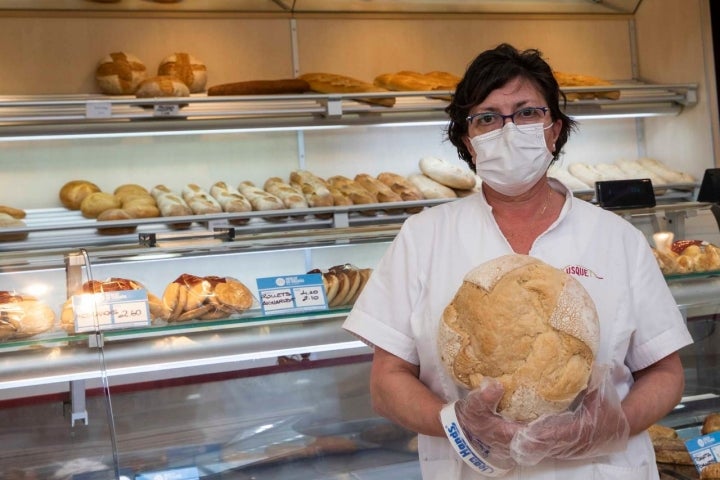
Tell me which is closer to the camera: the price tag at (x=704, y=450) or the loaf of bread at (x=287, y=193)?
the price tag at (x=704, y=450)

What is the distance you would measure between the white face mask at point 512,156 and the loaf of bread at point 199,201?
209cm

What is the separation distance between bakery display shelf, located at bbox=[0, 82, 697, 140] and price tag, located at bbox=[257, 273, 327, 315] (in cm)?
145

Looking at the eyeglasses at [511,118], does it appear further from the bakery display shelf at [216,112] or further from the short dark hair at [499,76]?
the bakery display shelf at [216,112]

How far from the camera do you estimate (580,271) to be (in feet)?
4.81

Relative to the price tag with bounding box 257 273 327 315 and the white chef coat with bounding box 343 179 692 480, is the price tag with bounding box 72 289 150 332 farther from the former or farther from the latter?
the white chef coat with bounding box 343 179 692 480

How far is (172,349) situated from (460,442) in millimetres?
933

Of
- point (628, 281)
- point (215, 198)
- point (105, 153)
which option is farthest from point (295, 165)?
point (628, 281)

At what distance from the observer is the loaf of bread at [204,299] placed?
6.74 ft

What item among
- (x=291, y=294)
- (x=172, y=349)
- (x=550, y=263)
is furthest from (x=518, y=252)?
(x=172, y=349)

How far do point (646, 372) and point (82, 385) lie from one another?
1.24 metres

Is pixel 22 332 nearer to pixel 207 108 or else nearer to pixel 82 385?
pixel 82 385

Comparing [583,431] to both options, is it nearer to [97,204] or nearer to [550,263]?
[550,263]

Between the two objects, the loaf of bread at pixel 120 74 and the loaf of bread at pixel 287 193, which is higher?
the loaf of bread at pixel 120 74

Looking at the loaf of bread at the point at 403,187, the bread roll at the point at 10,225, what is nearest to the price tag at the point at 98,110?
the bread roll at the point at 10,225
